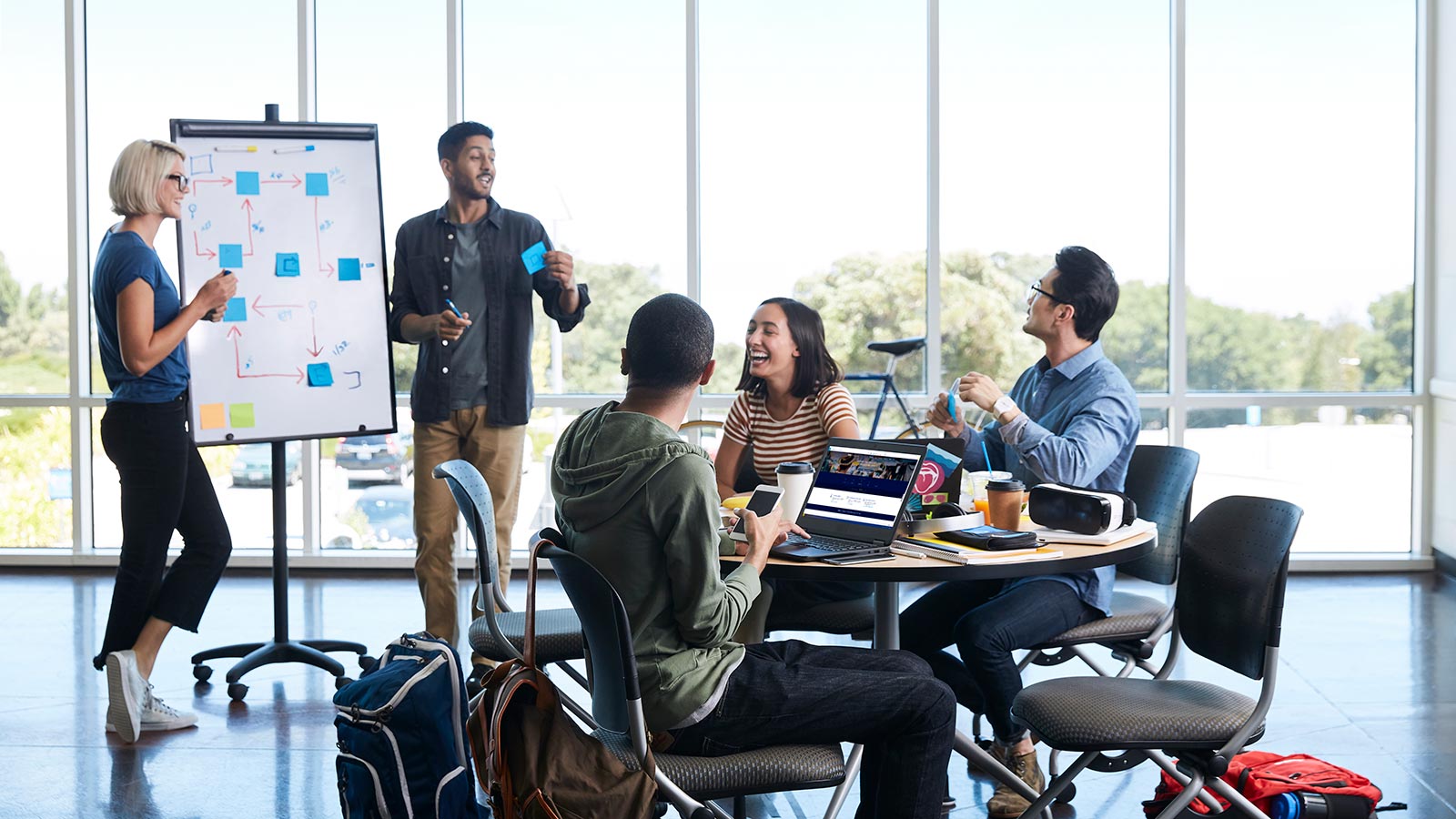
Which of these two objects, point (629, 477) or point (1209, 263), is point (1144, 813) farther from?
point (1209, 263)

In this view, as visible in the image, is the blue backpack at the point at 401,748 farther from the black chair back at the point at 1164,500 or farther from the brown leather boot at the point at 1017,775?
the black chair back at the point at 1164,500

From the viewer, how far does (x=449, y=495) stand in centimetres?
451

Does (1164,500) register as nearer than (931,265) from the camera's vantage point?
Yes

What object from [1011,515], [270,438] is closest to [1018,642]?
[1011,515]

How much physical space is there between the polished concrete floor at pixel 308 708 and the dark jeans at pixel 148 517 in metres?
0.34

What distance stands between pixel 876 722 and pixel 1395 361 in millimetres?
4801

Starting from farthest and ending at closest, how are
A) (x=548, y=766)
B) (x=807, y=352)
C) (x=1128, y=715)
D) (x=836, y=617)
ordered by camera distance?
1. (x=807, y=352)
2. (x=836, y=617)
3. (x=1128, y=715)
4. (x=548, y=766)

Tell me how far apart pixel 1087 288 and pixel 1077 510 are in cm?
79

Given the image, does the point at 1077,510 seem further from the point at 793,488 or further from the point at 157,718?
the point at 157,718

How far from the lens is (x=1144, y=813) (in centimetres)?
311

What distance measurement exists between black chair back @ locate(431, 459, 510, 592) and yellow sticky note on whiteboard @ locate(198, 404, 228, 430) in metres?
1.50

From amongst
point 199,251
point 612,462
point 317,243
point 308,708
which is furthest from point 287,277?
point 612,462

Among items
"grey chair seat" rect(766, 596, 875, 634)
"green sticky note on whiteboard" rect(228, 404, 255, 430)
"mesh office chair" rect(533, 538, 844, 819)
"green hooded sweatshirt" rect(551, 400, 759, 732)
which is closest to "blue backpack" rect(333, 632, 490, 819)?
"mesh office chair" rect(533, 538, 844, 819)

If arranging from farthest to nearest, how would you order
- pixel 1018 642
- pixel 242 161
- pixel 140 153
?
pixel 242 161, pixel 140 153, pixel 1018 642
